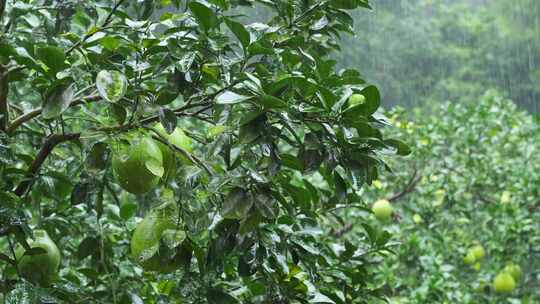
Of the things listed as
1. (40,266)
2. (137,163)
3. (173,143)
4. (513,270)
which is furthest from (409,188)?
(137,163)

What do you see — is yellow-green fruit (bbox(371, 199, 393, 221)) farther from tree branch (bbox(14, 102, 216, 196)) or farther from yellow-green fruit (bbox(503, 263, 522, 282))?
tree branch (bbox(14, 102, 216, 196))

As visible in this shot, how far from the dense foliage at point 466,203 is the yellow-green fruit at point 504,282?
0.08m

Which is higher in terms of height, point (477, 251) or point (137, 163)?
point (137, 163)

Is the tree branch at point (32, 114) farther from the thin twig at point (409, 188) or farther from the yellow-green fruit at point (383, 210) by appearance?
the thin twig at point (409, 188)

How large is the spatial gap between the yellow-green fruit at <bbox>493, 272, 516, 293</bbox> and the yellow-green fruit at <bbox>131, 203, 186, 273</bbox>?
2.63 metres

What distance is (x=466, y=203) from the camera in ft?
12.1

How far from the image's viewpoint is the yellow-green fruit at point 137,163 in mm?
1042

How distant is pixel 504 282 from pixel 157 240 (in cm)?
266

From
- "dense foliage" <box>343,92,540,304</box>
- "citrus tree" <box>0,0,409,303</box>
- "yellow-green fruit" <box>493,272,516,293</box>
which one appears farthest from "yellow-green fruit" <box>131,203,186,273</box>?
"yellow-green fruit" <box>493,272,516,293</box>

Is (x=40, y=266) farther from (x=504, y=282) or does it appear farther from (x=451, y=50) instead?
(x=451, y=50)

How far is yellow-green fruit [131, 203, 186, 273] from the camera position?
3.51 feet

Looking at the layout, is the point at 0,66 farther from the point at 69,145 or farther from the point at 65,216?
the point at 65,216

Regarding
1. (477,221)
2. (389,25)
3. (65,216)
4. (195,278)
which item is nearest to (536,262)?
(477,221)

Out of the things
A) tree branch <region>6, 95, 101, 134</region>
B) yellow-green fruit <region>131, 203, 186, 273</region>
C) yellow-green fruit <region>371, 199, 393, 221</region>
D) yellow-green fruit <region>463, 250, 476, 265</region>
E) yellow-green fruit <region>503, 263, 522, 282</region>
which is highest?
tree branch <region>6, 95, 101, 134</region>
